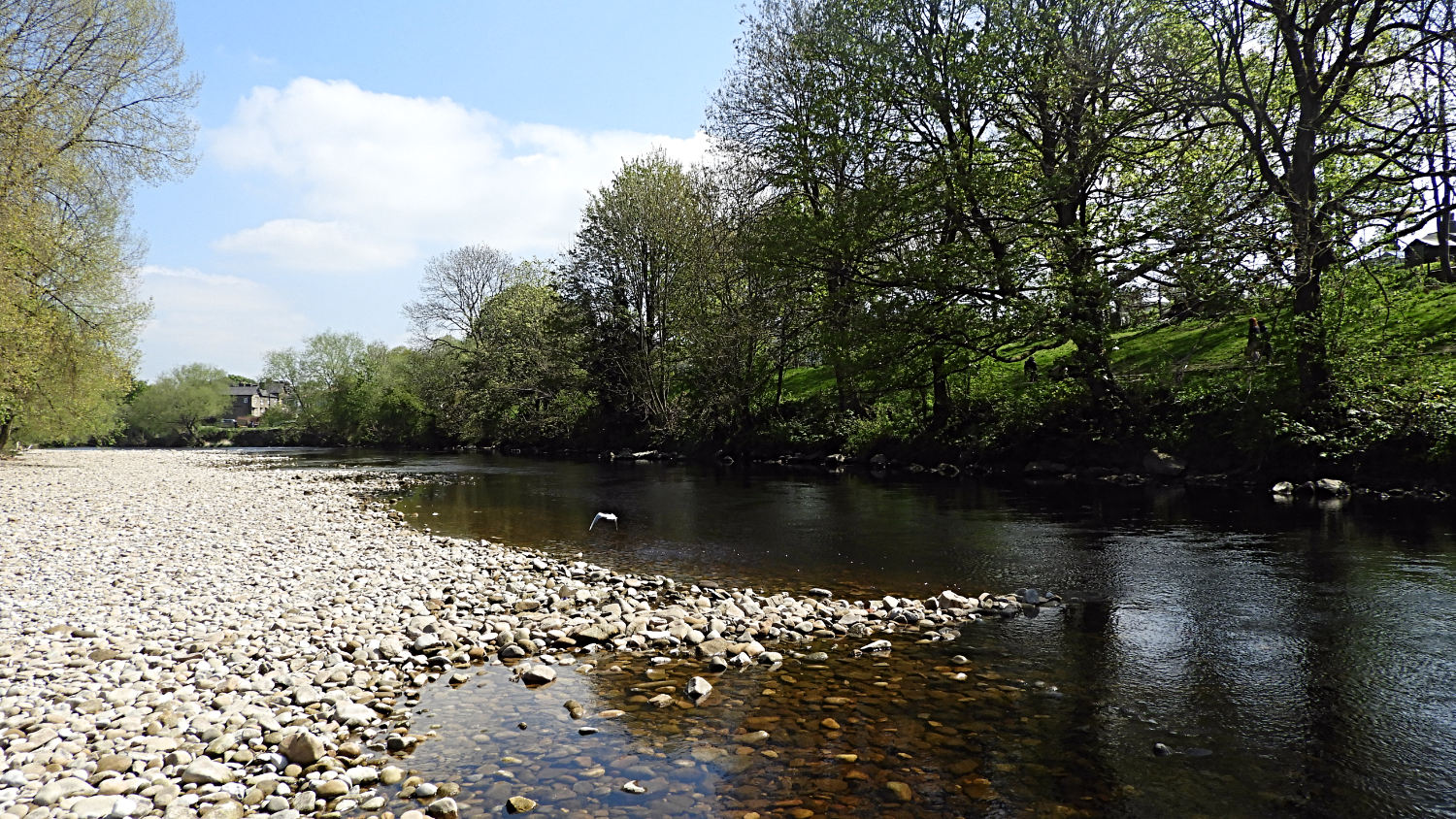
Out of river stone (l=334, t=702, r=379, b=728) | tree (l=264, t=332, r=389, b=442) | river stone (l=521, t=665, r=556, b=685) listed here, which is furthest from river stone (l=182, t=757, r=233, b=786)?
tree (l=264, t=332, r=389, b=442)

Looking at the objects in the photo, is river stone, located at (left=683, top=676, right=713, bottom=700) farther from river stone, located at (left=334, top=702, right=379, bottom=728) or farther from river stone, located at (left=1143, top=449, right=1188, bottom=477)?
river stone, located at (left=1143, top=449, right=1188, bottom=477)

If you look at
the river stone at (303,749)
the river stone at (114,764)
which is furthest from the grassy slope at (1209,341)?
the river stone at (114,764)

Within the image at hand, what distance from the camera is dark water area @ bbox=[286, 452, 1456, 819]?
16.6ft

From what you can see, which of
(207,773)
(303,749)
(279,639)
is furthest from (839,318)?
(207,773)

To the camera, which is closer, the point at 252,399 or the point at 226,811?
the point at 226,811

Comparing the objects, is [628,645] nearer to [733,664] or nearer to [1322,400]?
[733,664]

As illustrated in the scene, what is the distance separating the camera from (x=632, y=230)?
39062 millimetres

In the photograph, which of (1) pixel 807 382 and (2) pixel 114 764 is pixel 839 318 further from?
(2) pixel 114 764

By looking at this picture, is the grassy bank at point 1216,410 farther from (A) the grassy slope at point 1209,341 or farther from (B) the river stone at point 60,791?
(B) the river stone at point 60,791

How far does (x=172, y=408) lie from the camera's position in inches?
3570

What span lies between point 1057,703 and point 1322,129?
18573 mm

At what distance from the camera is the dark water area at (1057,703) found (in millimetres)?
5062

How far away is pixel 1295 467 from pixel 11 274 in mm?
33081

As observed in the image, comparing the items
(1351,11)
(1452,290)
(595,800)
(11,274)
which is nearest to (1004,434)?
(1452,290)
